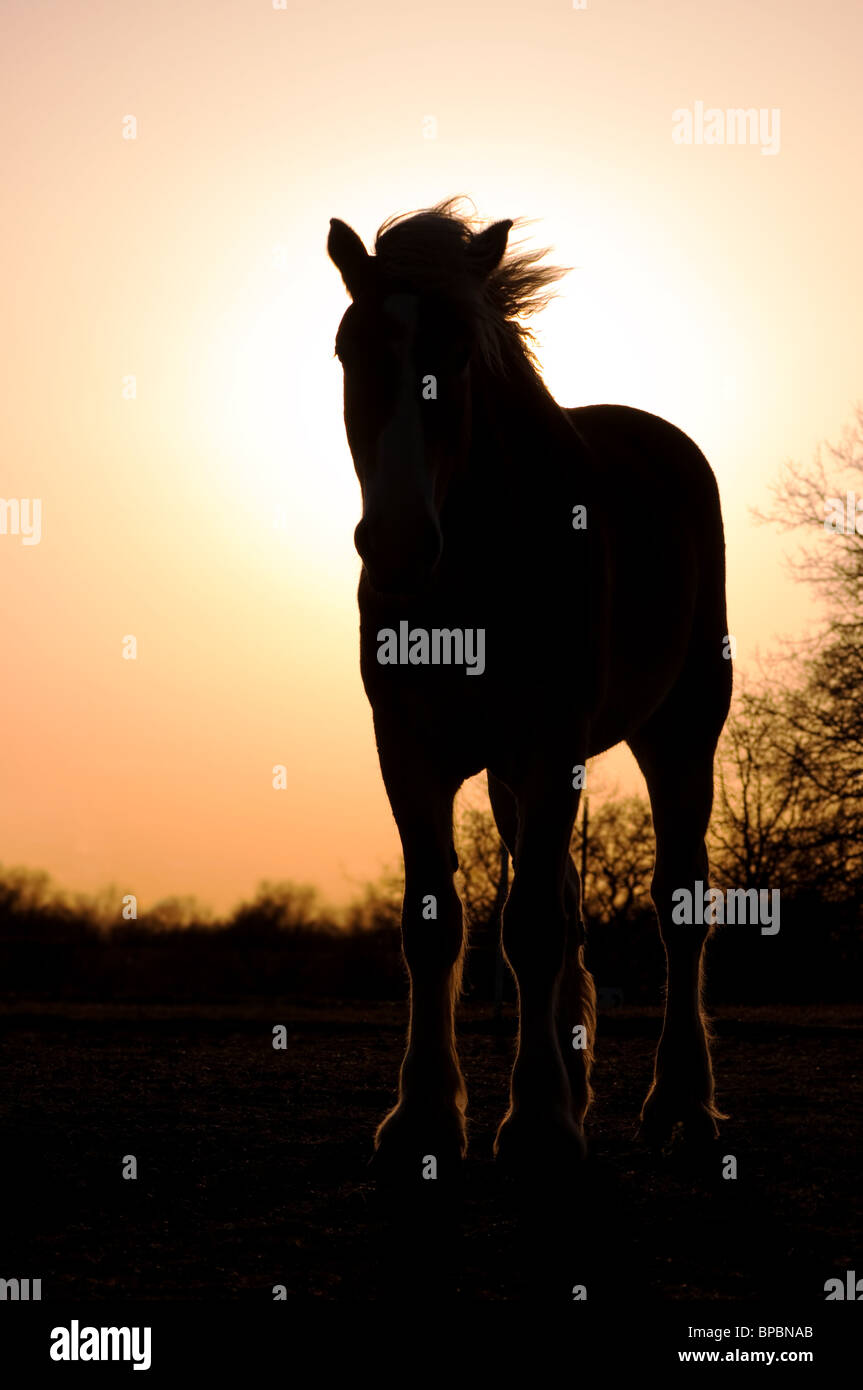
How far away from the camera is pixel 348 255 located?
4.41 meters

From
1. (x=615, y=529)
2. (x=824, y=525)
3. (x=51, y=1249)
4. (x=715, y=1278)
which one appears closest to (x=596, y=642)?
(x=615, y=529)

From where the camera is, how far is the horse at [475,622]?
413cm

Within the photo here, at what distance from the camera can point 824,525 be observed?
94.8 ft

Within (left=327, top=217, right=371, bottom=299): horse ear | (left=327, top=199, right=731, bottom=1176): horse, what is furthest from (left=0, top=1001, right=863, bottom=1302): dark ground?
(left=327, top=217, right=371, bottom=299): horse ear

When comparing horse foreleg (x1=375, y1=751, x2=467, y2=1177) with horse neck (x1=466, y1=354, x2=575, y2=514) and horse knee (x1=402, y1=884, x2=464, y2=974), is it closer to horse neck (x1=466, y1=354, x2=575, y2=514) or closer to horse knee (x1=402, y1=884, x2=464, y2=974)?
horse knee (x1=402, y1=884, x2=464, y2=974)

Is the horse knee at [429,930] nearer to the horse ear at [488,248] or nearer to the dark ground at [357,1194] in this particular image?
the dark ground at [357,1194]

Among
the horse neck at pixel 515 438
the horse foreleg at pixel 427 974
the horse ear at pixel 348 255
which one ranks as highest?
the horse ear at pixel 348 255

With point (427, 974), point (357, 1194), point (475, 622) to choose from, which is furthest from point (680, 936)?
point (357, 1194)

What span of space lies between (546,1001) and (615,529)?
6.40 ft

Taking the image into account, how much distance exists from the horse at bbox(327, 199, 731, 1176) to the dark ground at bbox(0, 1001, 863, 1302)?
0.97 feet

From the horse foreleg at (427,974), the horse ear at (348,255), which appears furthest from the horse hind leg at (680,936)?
the horse ear at (348,255)

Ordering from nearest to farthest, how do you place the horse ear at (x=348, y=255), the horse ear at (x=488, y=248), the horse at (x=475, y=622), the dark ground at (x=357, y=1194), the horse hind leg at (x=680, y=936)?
the dark ground at (x=357, y=1194)
the horse at (x=475, y=622)
the horse ear at (x=348, y=255)
the horse ear at (x=488, y=248)
the horse hind leg at (x=680, y=936)

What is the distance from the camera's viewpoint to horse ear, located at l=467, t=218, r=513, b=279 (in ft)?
14.9
